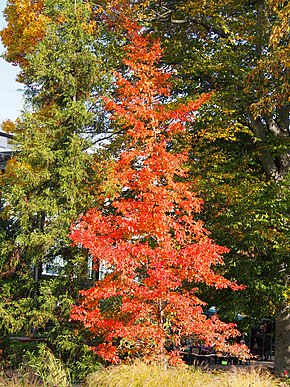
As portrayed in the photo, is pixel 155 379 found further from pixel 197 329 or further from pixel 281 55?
pixel 281 55

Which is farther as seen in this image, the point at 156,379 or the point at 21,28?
the point at 21,28

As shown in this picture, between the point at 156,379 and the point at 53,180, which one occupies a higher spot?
the point at 53,180

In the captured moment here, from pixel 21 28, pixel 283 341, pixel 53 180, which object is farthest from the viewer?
pixel 21 28

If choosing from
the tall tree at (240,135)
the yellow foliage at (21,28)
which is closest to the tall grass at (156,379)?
the tall tree at (240,135)


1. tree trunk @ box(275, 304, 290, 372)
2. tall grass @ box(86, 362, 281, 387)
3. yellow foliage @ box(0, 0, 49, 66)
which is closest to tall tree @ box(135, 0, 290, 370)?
tree trunk @ box(275, 304, 290, 372)

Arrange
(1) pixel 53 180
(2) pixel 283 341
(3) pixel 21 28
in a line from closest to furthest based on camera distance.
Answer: (1) pixel 53 180
(2) pixel 283 341
(3) pixel 21 28

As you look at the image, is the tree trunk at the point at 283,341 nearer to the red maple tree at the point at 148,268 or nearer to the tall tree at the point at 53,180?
the red maple tree at the point at 148,268

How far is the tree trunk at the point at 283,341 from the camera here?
16.2 meters

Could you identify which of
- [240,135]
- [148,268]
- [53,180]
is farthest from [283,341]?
[53,180]

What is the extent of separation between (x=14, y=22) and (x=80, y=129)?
523 cm

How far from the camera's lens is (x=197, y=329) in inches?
433

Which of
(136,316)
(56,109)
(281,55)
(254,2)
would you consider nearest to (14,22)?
(56,109)

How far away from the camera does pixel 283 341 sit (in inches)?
645

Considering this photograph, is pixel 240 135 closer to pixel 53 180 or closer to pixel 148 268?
pixel 53 180
